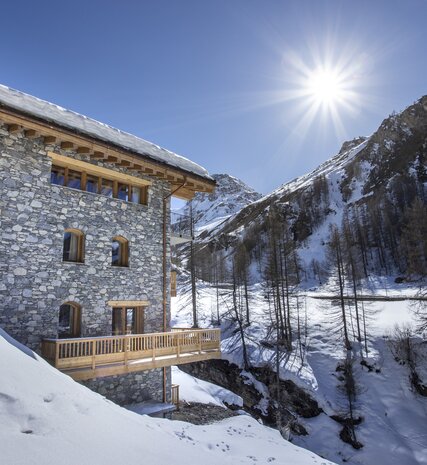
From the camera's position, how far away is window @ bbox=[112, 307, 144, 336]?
11883mm

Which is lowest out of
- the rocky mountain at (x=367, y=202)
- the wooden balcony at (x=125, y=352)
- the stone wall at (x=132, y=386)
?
the stone wall at (x=132, y=386)

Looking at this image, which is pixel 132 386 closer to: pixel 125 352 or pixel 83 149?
pixel 125 352

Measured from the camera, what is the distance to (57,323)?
33.1ft

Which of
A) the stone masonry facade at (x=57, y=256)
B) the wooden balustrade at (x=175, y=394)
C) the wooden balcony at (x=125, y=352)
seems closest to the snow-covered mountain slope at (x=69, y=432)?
the wooden balcony at (x=125, y=352)

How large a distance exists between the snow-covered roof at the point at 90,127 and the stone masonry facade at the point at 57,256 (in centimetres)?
100

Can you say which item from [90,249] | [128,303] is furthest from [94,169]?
[128,303]

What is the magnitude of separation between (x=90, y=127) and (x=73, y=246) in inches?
158

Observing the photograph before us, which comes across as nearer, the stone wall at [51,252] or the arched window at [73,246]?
the stone wall at [51,252]

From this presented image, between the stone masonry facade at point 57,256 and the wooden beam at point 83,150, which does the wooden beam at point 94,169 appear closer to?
the stone masonry facade at point 57,256

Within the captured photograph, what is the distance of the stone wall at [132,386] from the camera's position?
10641 mm

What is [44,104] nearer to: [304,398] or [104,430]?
[104,430]

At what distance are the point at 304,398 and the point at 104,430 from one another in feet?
65.1

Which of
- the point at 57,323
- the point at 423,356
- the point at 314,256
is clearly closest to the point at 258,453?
the point at 57,323

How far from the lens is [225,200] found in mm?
170000
